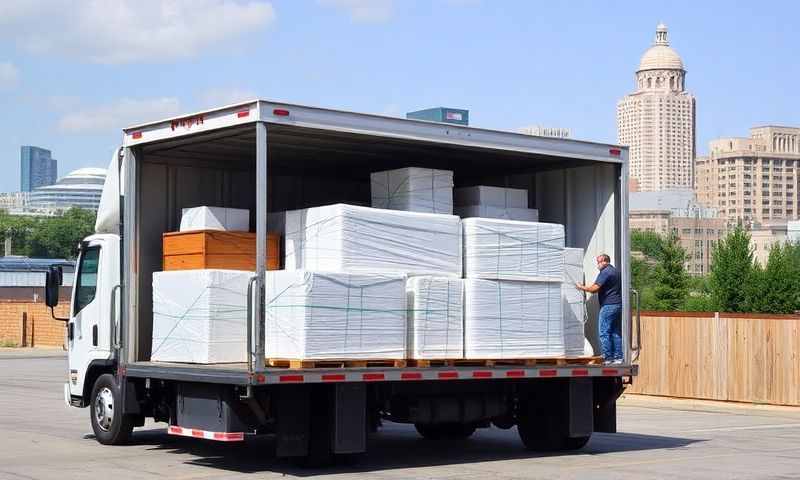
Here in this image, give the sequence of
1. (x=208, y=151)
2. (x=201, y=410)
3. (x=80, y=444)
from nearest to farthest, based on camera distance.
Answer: (x=201, y=410)
(x=208, y=151)
(x=80, y=444)

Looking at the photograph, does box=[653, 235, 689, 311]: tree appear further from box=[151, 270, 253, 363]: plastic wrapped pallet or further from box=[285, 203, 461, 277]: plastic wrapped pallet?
box=[151, 270, 253, 363]: plastic wrapped pallet

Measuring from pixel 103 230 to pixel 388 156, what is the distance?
355cm

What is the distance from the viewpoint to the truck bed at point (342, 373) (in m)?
11.8

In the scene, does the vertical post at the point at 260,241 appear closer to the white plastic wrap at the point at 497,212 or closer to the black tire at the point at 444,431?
the white plastic wrap at the point at 497,212

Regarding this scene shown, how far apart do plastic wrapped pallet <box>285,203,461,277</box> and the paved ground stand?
2.09 m

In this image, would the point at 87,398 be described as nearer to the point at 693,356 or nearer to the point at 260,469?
the point at 260,469

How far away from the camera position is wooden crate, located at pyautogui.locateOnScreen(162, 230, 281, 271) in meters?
13.0

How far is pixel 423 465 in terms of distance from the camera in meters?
13.3

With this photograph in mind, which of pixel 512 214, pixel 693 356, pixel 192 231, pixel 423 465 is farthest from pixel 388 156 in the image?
pixel 693 356

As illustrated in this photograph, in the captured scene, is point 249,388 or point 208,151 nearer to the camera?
point 249,388

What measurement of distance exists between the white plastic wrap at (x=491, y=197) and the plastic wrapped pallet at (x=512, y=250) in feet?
2.26

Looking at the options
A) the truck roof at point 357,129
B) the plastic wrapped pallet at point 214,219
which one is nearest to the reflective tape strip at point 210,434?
the plastic wrapped pallet at point 214,219

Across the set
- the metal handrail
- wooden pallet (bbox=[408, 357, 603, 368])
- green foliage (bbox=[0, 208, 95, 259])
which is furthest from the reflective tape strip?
green foliage (bbox=[0, 208, 95, 259])

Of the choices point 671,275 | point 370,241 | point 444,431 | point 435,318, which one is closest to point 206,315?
point 370,241
